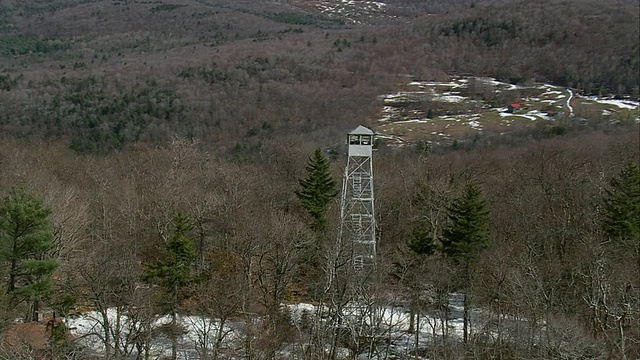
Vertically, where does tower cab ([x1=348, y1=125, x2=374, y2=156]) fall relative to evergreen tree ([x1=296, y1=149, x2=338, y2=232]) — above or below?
above

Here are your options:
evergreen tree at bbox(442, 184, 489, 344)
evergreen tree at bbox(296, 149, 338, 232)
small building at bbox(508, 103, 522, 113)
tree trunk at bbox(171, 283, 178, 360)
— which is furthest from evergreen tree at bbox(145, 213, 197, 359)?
small building at bbox(508, 103, 522, 113)

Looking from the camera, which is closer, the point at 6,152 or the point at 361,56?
the point at 6,152

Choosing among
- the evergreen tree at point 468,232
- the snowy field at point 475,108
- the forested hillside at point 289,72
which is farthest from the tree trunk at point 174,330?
the snowy field at point 475,108

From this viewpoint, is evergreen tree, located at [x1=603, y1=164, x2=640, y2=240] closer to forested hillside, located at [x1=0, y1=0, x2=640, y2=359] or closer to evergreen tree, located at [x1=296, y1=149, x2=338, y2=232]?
forested hillside, located at [x1=0, y1=0, x2=640, y2=359]

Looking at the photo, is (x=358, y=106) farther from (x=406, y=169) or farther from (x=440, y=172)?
(x=440, y=172)

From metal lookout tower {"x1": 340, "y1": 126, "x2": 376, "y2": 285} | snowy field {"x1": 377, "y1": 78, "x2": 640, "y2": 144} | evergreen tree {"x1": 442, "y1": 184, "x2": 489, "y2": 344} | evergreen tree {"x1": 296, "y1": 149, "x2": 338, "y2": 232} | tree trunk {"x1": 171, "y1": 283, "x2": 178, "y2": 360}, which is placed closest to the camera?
tree trunk {"x1": 171, "y1": 283, "x2": 178, "y2": 360}

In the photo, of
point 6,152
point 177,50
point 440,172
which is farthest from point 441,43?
point 6,152

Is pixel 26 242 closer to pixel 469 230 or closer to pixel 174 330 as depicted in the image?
pixel 174 330

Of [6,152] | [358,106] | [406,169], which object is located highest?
[6,152]
